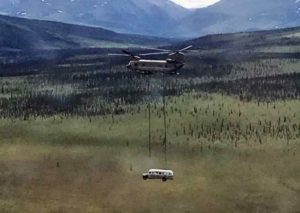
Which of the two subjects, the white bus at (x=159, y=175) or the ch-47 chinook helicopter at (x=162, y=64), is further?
the white bus at (x=159, y=175)

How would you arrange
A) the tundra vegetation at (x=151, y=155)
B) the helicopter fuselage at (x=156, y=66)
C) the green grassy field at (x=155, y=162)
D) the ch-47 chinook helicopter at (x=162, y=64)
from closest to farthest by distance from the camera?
the ch-47 chinook helicopter at (x=162, y=64) → the helicopter fuselage at (x=156, y=66) → the green grassy field at (x=155, y=162) → the tundra vegetation at (x=151, y=155)

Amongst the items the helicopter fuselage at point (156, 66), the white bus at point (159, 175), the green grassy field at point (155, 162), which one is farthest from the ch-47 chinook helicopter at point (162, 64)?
the green grassy field at point (155, 162)

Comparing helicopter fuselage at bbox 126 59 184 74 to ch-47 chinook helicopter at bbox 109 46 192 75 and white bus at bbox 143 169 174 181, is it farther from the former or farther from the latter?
white bus at bbox 143 169 174 181

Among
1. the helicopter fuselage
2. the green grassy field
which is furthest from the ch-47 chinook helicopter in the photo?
the green grassy field

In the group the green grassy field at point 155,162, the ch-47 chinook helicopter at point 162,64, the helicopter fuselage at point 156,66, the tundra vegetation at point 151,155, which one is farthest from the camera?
the tundra vegetation at point 151,155

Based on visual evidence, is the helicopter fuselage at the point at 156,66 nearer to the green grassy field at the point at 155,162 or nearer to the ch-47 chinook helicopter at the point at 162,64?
the ch-47 chinook helicopter at the point at 162,64

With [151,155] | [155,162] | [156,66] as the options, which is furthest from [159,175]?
[151,155]
